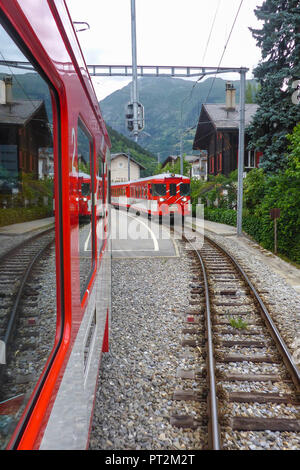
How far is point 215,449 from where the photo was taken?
3047mm

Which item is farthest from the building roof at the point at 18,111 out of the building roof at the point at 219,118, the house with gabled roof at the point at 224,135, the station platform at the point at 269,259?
the building roof at the point at 219,118

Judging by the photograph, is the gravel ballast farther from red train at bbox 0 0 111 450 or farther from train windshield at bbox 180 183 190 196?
train windshield at bbox 180 183 190 196

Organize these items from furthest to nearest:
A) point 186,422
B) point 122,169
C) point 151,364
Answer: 1. point 122,169
2. point 151,364
3. point 186,422

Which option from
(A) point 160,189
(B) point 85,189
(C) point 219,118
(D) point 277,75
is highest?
(C) point 219,118

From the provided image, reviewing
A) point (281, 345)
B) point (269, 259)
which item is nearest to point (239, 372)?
point (281, 345)

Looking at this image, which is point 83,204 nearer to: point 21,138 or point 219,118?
point 21,138

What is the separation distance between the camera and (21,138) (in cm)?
145

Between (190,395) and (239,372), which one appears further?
(239,372)

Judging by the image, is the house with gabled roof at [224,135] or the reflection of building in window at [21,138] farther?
the house with gabled roof at [224,135]

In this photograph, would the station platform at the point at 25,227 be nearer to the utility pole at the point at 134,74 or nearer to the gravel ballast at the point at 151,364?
the gravel ballast at the point at 151,364

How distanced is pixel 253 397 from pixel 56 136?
327 cm

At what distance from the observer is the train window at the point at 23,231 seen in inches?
50.6

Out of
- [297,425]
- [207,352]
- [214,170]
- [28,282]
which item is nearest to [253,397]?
[297,425]

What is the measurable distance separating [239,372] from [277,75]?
15548 mm
